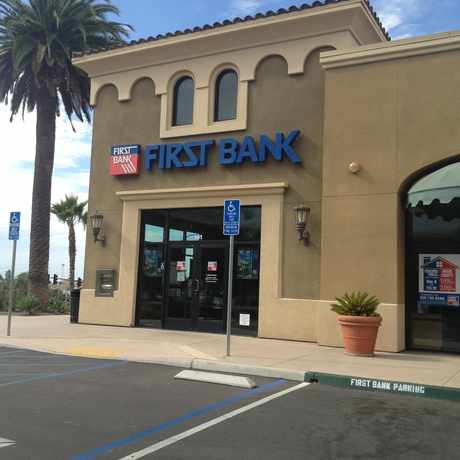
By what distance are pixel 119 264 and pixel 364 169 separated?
7.57 m

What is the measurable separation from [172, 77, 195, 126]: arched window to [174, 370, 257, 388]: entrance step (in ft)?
28.1

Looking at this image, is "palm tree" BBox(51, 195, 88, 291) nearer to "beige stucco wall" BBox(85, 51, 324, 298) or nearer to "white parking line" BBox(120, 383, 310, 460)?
"beige stucco wall" BBox(85, 51, 324, 298)

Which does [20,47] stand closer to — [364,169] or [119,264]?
[119,264]

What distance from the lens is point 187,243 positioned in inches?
618

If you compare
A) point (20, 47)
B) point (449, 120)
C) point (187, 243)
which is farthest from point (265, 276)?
point (20, 47)

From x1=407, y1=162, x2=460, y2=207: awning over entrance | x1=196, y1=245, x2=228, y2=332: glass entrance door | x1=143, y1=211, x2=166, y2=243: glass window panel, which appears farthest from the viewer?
x1=143, y1=211, x2=166, y2=243: glass window panel

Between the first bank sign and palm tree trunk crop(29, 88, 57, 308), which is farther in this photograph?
palm tree trunk crop(29, 88, 57, 308)

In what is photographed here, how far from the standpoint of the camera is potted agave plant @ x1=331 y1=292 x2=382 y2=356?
11.1 m

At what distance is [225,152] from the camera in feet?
49.5

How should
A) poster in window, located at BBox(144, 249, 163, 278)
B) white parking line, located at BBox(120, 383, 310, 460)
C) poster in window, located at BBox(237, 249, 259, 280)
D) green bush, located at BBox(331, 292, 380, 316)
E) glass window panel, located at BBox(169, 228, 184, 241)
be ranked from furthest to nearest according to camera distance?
poster in window, located at BBox(144, 249, 163, 278) < glass window panel, located at BBox(169, 228, 184, 241) < poster in window, located at BBox(237, 249, 259, 280) < green bush, located at BBox(331, 292, 380, 316) < white parking line, located at BBox(120, 383, 310, 460)

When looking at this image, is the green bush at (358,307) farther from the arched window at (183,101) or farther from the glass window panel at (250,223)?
the arched window at (183,101)

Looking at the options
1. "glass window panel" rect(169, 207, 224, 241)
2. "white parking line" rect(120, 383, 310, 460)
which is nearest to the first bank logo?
"glass window panel" rect(169, 207, 224, 241)

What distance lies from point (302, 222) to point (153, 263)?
189 inches

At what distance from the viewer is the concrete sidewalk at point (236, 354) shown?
31.4 ft
